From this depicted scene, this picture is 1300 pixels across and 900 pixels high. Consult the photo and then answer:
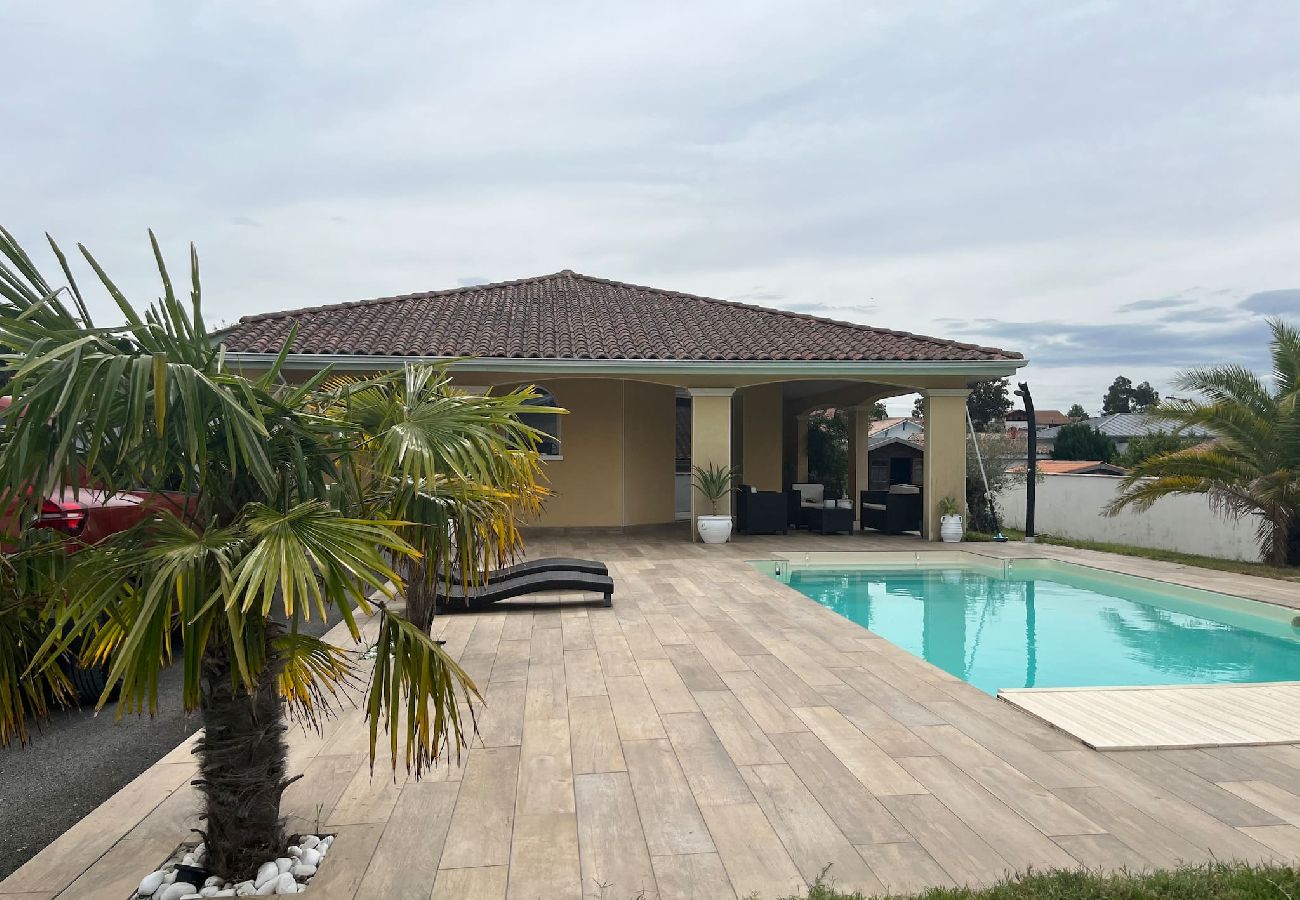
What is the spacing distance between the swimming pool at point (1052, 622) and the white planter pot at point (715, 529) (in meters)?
1.91

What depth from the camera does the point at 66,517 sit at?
607cm

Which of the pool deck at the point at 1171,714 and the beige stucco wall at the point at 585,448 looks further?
the beige stucco wall at the point at 585,448

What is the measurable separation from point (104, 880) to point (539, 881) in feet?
5.70

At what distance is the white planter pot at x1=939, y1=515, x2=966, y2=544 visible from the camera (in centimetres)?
1496

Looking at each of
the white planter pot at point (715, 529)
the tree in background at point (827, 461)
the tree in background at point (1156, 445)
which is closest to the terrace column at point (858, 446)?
the tree in background at point (827, 461)

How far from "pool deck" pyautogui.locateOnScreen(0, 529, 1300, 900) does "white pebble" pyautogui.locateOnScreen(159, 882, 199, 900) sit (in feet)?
0.75

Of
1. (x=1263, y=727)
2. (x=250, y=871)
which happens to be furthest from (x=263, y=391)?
(x=1263, y=727)

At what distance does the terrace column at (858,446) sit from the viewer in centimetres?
2011

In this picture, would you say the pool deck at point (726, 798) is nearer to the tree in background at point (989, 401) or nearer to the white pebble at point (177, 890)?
the white pebble at point (177, 890)

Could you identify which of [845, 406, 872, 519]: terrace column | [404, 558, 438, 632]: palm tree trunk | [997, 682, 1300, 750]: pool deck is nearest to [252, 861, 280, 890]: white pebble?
[404, 558, 438, 632]: palm tree trunk

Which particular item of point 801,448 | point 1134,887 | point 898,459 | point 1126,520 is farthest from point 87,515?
point 898,459

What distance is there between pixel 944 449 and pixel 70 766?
1341 cm

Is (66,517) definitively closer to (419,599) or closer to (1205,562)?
(419,599)

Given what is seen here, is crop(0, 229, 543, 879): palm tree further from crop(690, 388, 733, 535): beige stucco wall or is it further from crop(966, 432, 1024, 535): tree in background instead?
crop(966, 432, 1024, 535): tree in background
